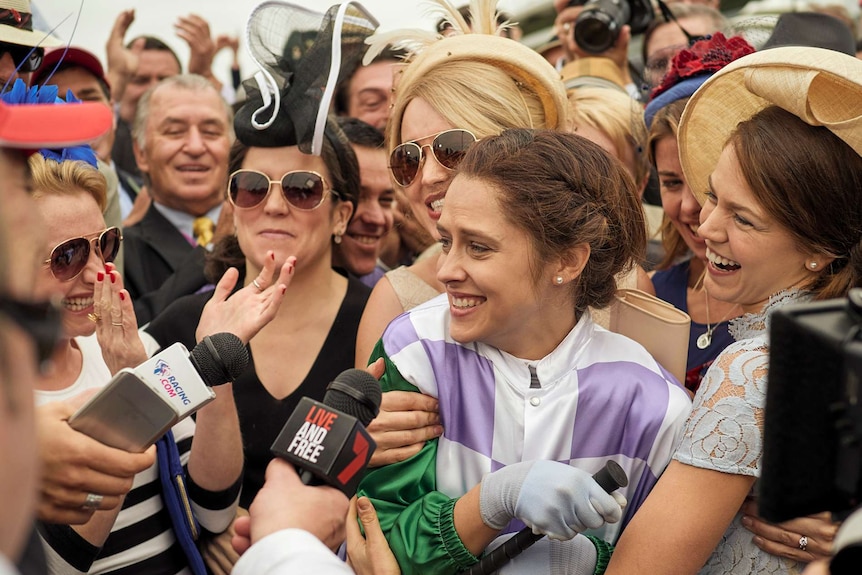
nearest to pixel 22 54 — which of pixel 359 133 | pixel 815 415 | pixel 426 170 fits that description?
pixel 359 133

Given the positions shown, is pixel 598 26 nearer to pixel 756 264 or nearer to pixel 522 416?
pixel 756 264

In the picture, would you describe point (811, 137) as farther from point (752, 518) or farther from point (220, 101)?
point (220, 101)

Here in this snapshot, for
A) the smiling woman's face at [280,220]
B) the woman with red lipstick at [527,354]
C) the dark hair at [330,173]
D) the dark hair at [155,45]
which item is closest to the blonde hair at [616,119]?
the dark hair at [330,173]

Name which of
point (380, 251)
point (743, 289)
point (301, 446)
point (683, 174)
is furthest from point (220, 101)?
point (301, 446)

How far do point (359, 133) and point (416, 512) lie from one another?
6.79 ft

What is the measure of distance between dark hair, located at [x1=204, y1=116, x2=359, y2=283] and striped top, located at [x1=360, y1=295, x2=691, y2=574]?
1103mm

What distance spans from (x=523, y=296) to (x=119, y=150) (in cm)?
460

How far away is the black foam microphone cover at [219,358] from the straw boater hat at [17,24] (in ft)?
5.16

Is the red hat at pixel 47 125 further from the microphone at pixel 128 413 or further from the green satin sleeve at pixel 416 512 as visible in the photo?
the green satin sleeve at pixel 416 512

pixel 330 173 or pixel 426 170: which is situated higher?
pixel 426 170

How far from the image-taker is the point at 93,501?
1.98 meters

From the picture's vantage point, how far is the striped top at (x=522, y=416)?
92.4 inches

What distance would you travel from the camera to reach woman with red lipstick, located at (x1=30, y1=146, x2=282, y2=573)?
8.27 ft

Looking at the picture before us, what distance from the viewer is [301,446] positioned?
169 cm
